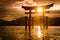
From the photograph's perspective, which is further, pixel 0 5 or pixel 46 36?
pixel 0 5

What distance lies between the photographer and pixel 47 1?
950 cm

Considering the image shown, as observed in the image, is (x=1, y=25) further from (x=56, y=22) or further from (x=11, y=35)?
(x=56, y=22)

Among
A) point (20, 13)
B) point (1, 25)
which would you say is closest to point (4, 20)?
point (1, 25)

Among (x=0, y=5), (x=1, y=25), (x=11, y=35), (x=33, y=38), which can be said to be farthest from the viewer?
(x=0, y=5)

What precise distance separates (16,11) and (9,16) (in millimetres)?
938

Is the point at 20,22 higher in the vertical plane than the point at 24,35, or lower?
higher

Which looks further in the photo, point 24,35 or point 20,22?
point 20,22

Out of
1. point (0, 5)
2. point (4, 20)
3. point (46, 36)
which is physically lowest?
point (46, 36)

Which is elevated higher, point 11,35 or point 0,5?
point 0,5

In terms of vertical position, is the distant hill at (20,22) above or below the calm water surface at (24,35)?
above

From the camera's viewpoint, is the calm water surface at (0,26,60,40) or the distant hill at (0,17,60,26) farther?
the distant hill at (0,17,60,26)

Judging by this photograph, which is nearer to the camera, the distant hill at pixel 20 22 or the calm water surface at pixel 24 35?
the calm water surface at pixel 24 35

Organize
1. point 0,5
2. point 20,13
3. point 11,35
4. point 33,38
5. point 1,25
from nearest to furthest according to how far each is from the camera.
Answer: point 33,38
point 11,35
point 1,25
point 20,13
point 0,5

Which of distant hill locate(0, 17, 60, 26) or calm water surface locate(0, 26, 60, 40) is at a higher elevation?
distant hill locate(0, 17, 60, 26)
